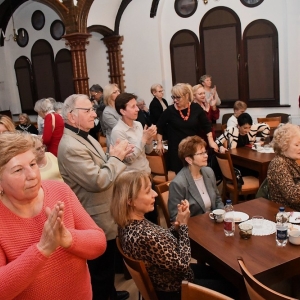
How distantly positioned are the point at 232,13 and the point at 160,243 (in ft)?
20.6

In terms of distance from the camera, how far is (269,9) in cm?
674

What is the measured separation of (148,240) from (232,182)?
2.44 metres

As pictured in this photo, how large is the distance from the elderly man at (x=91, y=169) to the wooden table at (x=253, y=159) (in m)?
2.08

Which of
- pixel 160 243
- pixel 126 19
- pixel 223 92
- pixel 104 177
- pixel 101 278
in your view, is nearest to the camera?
pixel 160 243

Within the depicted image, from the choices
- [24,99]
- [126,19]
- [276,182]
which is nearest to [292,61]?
[126,19]

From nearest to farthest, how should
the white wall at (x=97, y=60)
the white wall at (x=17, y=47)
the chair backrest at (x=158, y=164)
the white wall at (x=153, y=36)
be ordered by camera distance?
1. the chair backrest at (x=158, y=164)
2. the white wall at (x=153, y=36)
3. the white wall at (x=97, y=60)
4. the white wall at (x=17, y=47)

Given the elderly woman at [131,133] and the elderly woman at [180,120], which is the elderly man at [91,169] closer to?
the elderly woman at [131,133]

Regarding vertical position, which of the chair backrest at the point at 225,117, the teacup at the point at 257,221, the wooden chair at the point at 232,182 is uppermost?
the chair backrest at the point at 225,117

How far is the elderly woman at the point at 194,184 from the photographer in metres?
2.78

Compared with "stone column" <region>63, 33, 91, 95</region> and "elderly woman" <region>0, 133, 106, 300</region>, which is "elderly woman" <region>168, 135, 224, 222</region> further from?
"stone column" <region>63, 33, 91, 95</region>

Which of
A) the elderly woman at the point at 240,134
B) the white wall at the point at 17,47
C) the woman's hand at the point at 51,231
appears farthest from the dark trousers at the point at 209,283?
the white wall at the point at 17,47

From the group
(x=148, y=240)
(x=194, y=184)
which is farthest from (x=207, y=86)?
(x=148, y=240)

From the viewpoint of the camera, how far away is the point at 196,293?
4.81 feet

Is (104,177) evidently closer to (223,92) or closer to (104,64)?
(223,92)
